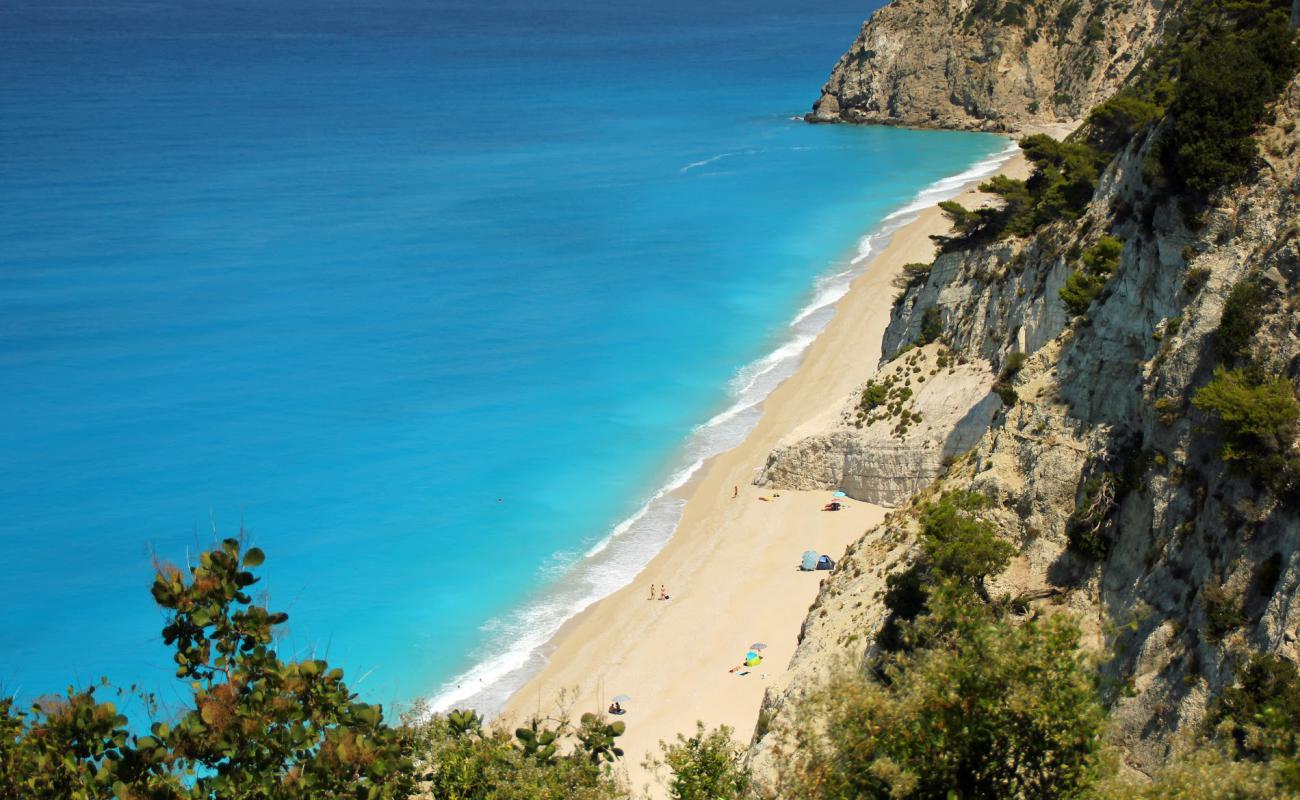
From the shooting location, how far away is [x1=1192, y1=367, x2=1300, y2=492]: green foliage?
1716cm

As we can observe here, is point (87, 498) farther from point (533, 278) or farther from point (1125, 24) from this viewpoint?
point (1125, 24)

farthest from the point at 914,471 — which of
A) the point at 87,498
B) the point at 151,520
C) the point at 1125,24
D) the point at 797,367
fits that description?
the point at 1125,24

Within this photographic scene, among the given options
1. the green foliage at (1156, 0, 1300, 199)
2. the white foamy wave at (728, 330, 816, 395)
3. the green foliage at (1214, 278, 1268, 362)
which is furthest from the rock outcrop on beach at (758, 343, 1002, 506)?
the green foliage at (1214, 278, 1268, 362)

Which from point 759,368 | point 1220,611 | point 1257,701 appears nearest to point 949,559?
point 1220,611

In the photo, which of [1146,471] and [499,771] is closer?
[499,771]

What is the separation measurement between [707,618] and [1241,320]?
62.3 ft

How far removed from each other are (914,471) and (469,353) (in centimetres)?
3087

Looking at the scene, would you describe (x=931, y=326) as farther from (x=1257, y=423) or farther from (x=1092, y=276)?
(x=1257, y=423)

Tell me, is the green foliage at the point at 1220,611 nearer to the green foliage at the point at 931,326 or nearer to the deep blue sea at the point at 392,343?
the green foliage at the point at 931,326

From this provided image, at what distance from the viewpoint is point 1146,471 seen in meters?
20.1

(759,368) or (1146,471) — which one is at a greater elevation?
(1146,471)

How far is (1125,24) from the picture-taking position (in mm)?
101812

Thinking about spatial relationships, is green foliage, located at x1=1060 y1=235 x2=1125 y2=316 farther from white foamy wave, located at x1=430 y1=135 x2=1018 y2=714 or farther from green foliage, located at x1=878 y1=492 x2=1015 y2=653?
white foamy wave, located at x1=430 y1=135 x2=1018 y2=714

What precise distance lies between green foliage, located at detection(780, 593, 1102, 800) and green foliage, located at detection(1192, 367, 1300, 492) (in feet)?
22.4
